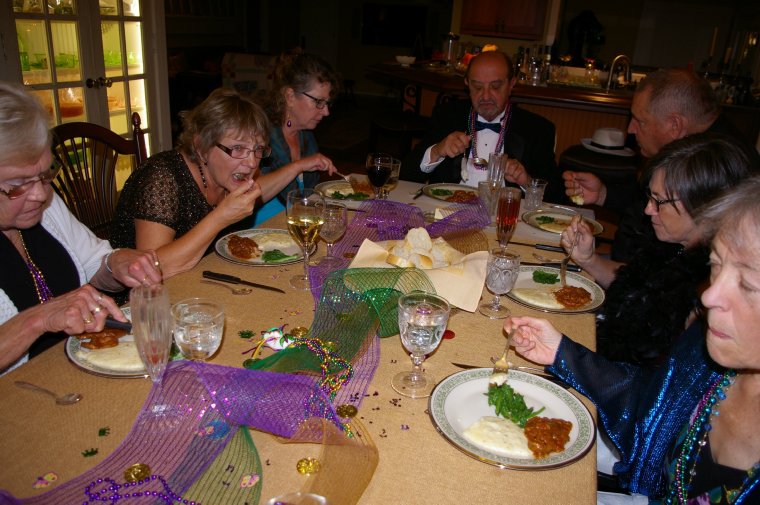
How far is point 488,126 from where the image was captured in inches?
139

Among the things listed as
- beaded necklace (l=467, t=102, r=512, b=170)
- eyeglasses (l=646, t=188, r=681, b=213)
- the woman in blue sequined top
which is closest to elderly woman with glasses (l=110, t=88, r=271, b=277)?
the woman in blue sequined top

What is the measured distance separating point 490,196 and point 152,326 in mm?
1645

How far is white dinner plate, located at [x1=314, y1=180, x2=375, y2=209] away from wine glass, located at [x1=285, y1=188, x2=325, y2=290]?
0.66 m

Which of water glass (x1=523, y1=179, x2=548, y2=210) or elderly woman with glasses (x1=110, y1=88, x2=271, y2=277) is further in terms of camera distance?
water glass (x1=523, y1=179, x2=548, y2=210)

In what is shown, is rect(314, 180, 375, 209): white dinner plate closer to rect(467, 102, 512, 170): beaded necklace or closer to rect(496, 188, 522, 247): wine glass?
rect(496, 188, 522, 247): wine glass

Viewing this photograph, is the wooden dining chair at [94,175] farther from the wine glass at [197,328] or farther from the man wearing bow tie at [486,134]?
the man wearing bow tie at [486,134]

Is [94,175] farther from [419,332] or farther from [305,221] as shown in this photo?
[419,332]

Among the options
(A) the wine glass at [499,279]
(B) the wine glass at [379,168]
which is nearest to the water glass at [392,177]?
(B) the wine glass at [379,168]

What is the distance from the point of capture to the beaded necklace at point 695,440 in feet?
3.95

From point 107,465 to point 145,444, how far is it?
0.07 m

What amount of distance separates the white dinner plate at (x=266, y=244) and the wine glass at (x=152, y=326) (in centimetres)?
68

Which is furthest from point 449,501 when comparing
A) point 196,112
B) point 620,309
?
point 196,112

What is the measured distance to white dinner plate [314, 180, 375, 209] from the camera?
242 centimetres

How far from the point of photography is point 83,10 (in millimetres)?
4371
